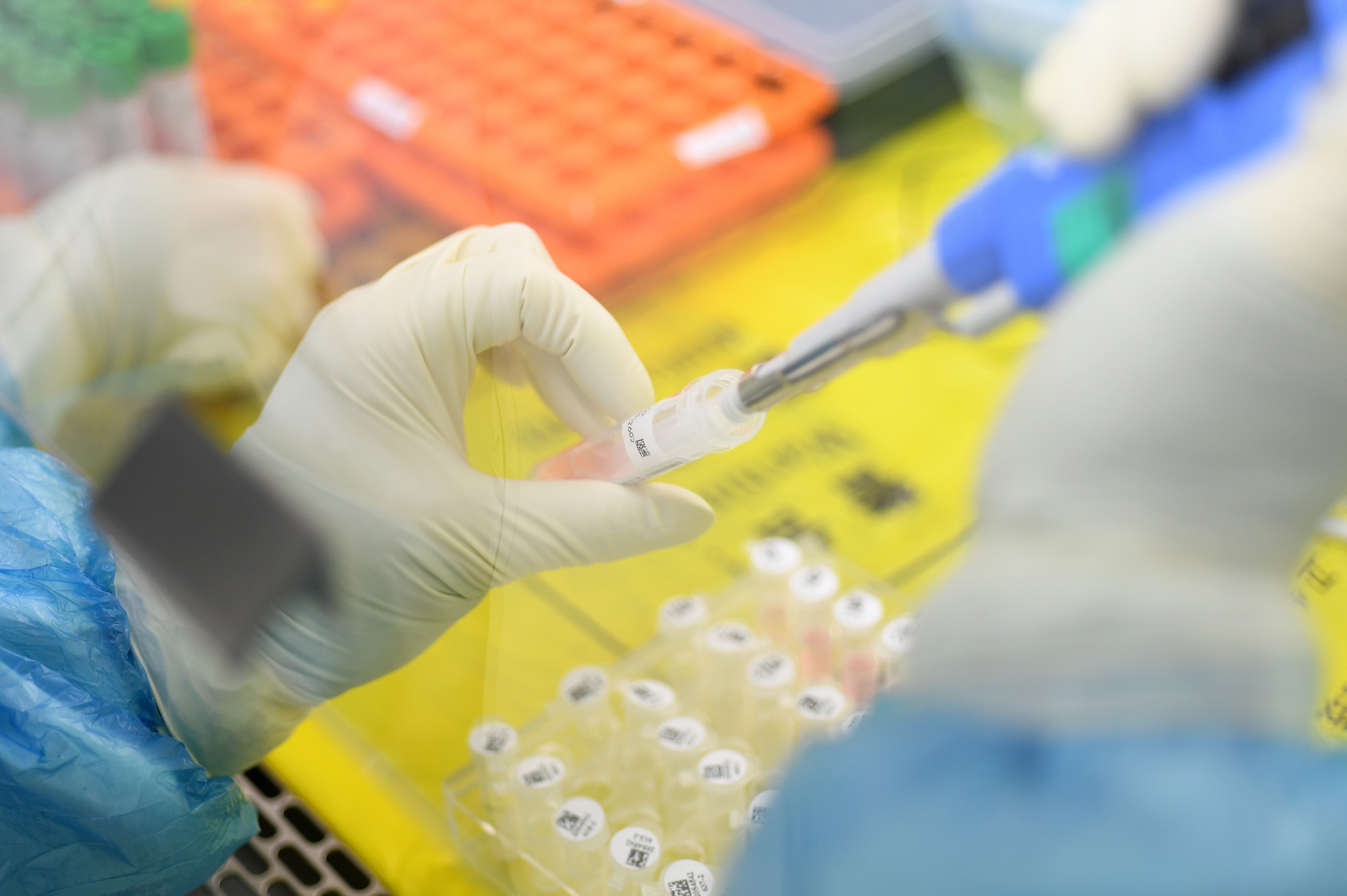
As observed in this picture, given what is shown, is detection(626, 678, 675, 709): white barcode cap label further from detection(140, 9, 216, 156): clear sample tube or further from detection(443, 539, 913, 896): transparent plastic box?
detection(140, 9, 216, 156): clear sample tube

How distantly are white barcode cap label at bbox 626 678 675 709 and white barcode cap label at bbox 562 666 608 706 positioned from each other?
19mm

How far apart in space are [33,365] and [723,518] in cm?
57

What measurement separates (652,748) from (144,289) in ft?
1.59

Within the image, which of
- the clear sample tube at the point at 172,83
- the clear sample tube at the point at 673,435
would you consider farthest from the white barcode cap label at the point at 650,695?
the clear sample tube at the point at 172,83

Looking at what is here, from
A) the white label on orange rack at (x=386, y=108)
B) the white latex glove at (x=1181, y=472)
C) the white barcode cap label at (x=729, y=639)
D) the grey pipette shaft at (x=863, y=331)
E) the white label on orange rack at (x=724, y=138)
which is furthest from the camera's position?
the white label on orange rack at (x=724, y=138)

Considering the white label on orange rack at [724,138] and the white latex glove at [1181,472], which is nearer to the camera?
the white latex glove at [1181,472]

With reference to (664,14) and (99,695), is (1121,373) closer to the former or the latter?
(99,695)

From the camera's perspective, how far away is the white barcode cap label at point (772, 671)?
2.54 ft

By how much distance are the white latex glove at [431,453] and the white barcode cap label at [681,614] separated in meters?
0.26

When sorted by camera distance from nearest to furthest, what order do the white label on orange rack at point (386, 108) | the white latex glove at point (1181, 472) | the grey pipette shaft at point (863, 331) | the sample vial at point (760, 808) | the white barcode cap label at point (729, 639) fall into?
1. the white latex glove at point (1181, 472)
2. the grey pipette shaft at point (863, 331)
3. the sample vial at point (760, 808)
4. the white barcode cap label at point (729, 639)
5. the white label on orange rack at point (386, 108)

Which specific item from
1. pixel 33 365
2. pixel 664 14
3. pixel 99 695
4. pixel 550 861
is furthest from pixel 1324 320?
pixel 664 14

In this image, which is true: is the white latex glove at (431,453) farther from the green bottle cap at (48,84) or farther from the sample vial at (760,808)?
the green bottle cap at (48,84)

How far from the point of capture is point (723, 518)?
1.00m

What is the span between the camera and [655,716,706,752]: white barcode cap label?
0.73 m
